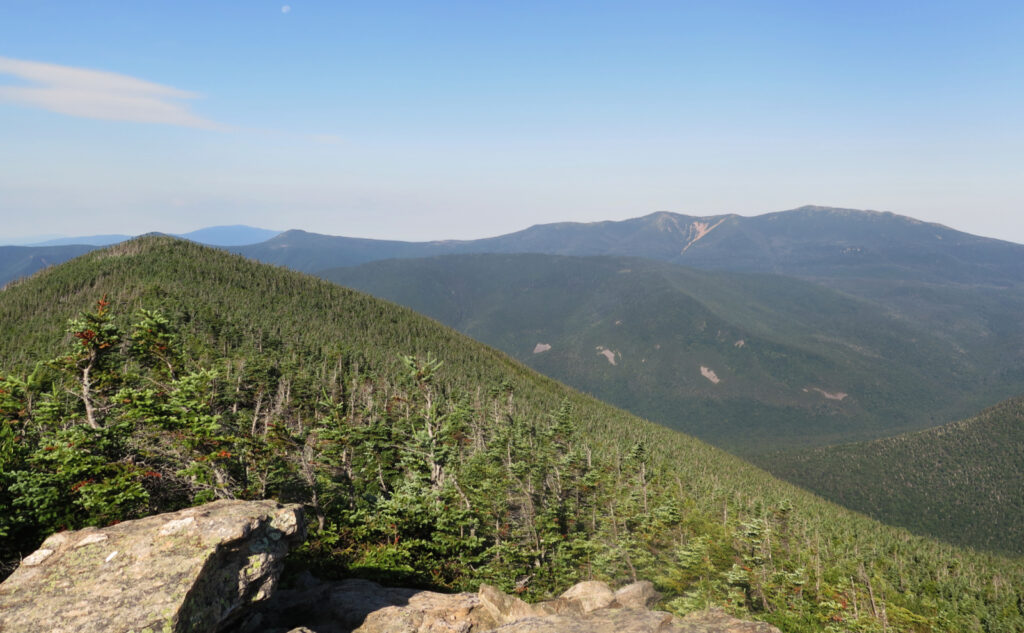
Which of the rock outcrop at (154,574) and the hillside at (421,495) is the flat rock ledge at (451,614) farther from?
the hillside at (421,495)

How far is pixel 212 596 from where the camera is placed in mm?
14062

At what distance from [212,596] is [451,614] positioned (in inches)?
389

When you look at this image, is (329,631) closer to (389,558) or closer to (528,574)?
(389,558)

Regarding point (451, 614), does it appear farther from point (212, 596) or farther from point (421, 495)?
point (421, 495)

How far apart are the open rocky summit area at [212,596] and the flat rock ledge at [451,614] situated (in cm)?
5

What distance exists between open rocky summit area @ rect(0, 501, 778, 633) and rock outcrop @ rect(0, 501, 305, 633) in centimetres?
3

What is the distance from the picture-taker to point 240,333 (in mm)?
143750

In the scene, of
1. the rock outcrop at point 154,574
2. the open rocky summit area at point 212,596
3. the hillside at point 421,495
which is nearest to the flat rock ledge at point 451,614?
the open rocky summit area at point 212,596

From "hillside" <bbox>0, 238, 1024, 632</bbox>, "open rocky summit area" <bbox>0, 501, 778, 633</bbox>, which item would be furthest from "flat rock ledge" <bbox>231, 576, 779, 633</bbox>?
"hillside" <bbox>0, 238, 1024, 632</bbox>

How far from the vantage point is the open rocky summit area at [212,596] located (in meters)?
12.6

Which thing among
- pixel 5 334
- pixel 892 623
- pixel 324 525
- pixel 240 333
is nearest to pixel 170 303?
pixel 240 333

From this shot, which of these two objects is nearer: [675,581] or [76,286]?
[675,581]

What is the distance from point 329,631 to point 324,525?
50.6ft

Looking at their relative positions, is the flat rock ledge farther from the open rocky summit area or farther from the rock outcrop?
the rock outcrop
